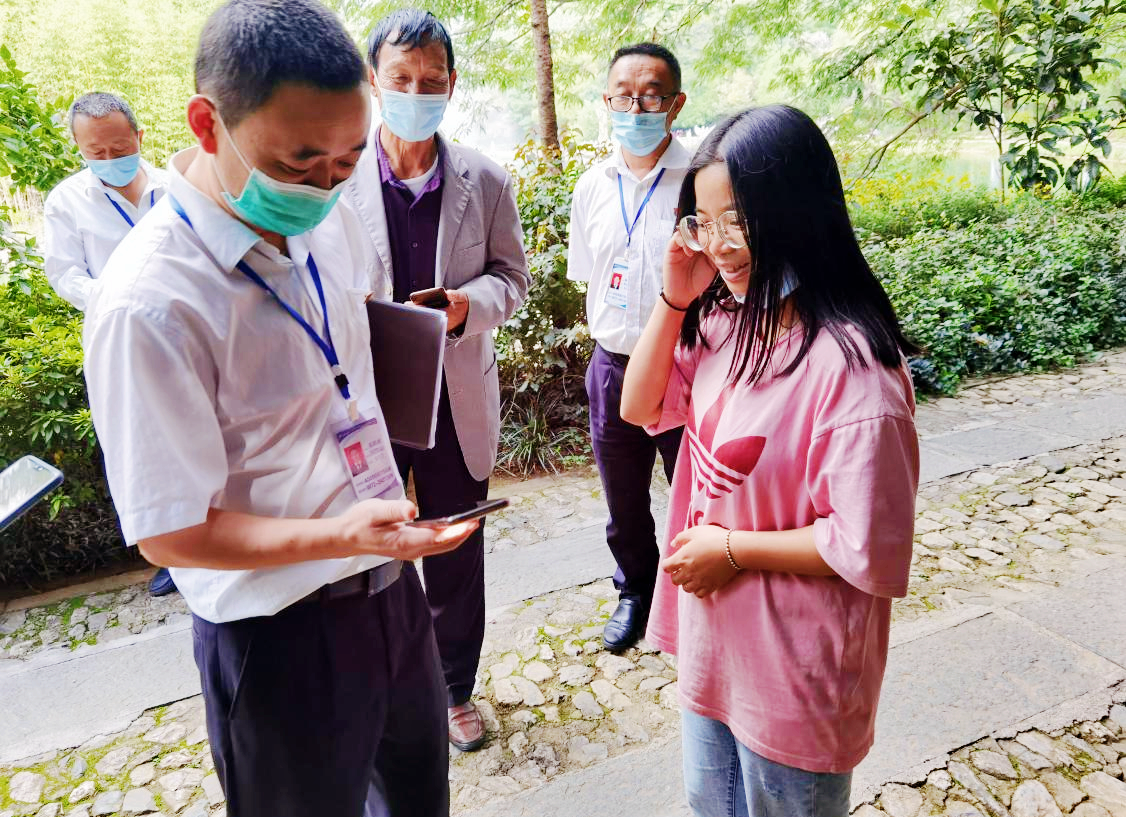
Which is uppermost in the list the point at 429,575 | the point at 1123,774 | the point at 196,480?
the point at 196,480

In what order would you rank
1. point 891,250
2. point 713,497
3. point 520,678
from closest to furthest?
point 713,497, point 520,678, point 891,250

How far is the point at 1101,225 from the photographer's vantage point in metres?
8.42

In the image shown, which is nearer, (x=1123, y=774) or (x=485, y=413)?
(x=1123, y=774)

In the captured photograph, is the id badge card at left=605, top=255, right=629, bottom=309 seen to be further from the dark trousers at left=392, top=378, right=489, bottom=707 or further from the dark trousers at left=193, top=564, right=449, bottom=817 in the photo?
the dark trousers at left=193, top=564, right=449, bottom=817

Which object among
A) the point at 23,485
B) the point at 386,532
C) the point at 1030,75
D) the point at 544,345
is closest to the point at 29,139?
the point at 544,345

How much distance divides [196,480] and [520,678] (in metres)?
2.12

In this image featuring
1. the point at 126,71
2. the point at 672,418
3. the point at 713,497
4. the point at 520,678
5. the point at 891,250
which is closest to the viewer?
the point at 713,497

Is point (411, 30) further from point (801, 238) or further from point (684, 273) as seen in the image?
point (801, 238)

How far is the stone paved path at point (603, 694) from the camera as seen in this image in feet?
7.93

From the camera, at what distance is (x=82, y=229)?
12.6 feet

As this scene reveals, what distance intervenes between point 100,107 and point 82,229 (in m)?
0.59

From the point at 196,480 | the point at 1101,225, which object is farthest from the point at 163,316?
the point at 1101,225

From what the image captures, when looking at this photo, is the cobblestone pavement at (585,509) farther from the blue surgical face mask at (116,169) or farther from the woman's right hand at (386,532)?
the woman's right hand at (386,532)

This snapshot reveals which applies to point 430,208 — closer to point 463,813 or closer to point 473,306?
point 473,306
